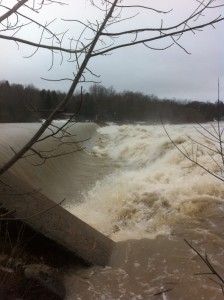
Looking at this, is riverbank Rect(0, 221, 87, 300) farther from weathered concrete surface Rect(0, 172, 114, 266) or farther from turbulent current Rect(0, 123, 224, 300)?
turbulent current Rect(0, 123, 224, 300)

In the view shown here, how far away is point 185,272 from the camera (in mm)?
6555

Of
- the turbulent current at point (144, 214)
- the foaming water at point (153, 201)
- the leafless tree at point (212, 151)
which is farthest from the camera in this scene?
the foaming water at point (153, 201)

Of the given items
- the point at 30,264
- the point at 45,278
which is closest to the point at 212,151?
the point at 30,264

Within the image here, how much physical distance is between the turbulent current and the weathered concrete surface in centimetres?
26

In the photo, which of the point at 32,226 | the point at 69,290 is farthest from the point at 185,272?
the point at 32,226

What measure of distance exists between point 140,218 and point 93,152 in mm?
13418

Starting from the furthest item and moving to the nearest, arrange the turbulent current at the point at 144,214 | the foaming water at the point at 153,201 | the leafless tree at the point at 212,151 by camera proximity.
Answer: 1. the foaming water at the point at 153,201
2. the turbulent current at the point at 144,214
3. the leafless tree at the point at 212,151

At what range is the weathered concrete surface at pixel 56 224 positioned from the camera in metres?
6.18

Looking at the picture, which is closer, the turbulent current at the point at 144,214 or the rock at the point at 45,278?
the rock at the point at 45,278

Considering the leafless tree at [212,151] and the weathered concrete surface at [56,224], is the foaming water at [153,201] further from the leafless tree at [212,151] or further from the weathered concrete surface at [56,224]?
the weathered concrete surface at [56,224]

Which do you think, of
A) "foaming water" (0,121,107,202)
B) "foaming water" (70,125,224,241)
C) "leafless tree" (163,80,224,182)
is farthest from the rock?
"foaming water" (0,121,107,202)

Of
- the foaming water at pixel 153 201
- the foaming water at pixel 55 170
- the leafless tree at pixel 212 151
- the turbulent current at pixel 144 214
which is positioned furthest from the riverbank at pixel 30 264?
the foaming water at pixel 55 170

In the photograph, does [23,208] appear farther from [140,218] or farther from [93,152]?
[93,152]

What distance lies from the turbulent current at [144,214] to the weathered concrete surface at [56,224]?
263 millimetres
